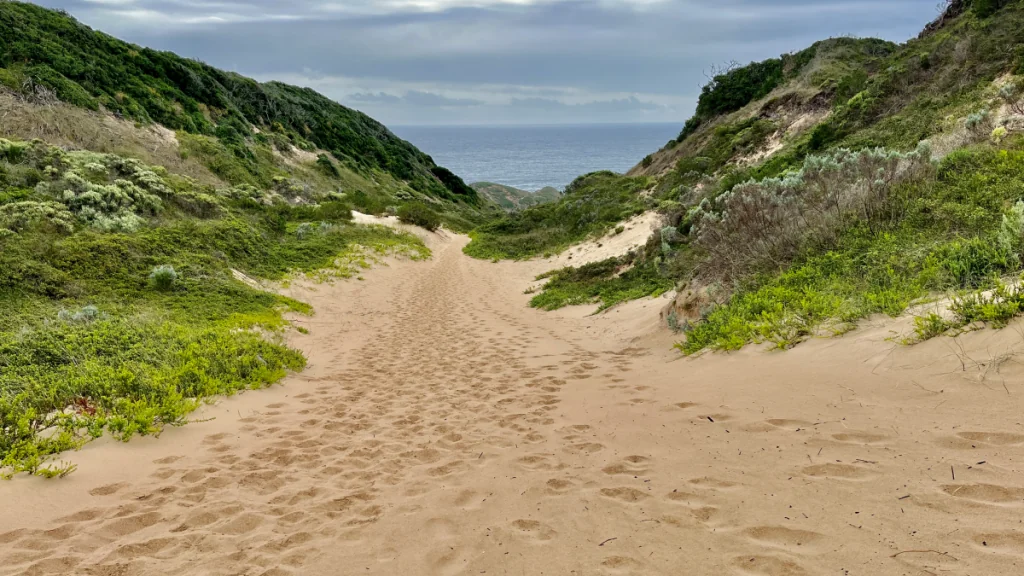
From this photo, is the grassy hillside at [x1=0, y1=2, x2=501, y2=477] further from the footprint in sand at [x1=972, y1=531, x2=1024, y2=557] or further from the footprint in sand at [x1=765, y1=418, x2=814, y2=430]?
the footprint in sand at [x1=972, y1=531, x2=1024, y2=557]

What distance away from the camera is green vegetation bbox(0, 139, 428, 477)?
4.96 meters

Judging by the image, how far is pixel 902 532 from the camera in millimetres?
2371

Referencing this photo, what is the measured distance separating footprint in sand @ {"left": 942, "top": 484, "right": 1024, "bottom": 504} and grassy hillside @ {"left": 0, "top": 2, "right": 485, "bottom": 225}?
111ft

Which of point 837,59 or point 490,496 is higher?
point 837,59

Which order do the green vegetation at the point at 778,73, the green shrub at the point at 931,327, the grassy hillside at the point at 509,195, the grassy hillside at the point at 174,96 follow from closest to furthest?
the green shrub at the point at 931,327, the grassy hillside at the point at 174,96, the green vegetation at the point at 778,73, the grassy hillside at the point at 509,195

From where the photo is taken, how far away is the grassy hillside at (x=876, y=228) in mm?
4977

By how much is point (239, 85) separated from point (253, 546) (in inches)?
2216

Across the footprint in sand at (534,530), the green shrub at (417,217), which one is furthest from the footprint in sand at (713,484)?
the green shrub at (417,217)

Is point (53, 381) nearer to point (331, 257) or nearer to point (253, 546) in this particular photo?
point (253, 546)

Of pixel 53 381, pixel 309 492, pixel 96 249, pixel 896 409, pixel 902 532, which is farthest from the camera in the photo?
pixel 96 249

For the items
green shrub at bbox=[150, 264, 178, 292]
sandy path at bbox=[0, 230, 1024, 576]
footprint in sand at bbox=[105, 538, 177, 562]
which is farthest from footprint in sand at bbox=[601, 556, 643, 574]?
green shrub at bbox=[150, 264, 178, 292]

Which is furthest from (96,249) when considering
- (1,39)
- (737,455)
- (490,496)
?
(1,39)

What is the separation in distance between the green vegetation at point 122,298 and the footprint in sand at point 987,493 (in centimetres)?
567

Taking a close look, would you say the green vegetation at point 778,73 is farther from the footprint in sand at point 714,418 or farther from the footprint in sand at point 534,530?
the footprint in sand at point 534,530
